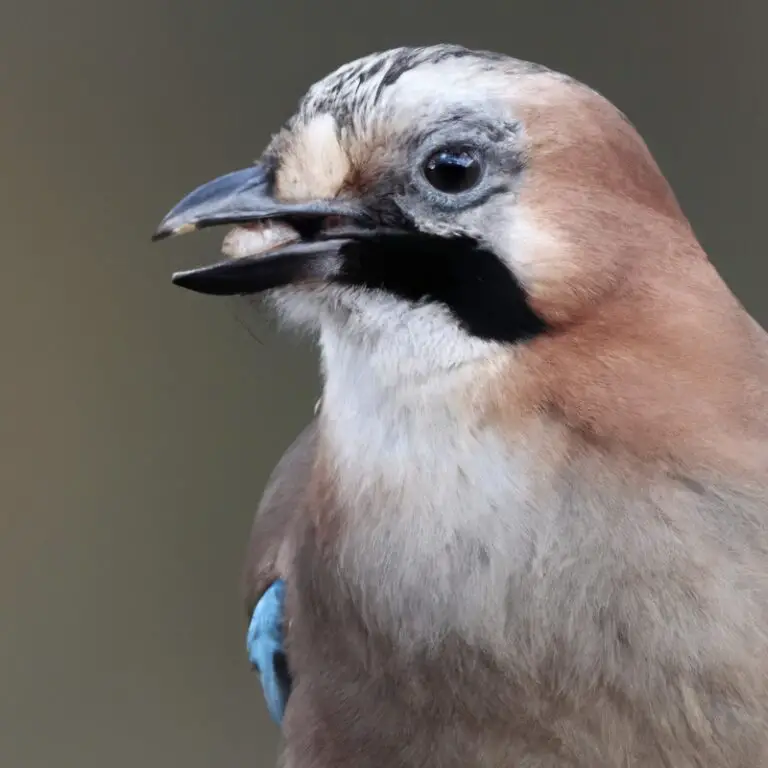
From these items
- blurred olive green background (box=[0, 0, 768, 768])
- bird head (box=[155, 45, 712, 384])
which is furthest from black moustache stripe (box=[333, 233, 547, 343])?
blurred olive green background (box=[0, 0, 768, 768])

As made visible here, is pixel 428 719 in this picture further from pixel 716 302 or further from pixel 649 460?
pixel 716 302

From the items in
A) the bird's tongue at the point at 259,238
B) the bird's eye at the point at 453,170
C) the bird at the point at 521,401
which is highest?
the bird's eye at the point at 453,170

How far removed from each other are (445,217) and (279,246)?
0.35 feet

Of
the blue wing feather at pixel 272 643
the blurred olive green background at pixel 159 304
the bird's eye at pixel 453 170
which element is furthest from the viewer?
the blurred olive green background at pixel 159 304

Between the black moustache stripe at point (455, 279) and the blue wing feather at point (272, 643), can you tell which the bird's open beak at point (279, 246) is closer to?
the black moustache stripe at point (455, 279)

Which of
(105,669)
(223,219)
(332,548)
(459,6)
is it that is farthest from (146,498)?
(223,219)

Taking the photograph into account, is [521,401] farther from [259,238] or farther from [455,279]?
[259,238]

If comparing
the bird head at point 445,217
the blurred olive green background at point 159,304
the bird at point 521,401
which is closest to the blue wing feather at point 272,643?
the bird at point 521,401

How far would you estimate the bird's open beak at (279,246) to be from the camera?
62cm

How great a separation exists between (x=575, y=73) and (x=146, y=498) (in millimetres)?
969

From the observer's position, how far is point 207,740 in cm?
175

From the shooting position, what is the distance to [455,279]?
0.61 m

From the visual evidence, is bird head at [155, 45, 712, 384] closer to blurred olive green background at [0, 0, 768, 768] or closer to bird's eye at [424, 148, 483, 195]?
bird's eye at [424, 148, 483, 195]

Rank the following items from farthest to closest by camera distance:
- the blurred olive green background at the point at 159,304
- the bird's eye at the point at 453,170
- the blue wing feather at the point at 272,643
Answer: the blurred olive green background at the point at 159,304
the blue wing feather at the point at 272,643
the bird's eye at the point at 453,170
